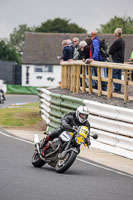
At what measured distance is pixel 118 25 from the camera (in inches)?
4624

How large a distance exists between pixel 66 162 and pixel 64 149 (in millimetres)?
431

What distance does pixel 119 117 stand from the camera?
14.5 m

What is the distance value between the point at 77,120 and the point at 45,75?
80135mm

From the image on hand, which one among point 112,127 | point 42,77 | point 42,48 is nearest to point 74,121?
point 112,127

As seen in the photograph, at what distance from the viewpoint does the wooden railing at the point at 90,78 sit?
1512 cm

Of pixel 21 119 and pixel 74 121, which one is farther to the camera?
pixel 21 119

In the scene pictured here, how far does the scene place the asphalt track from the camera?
8.48m

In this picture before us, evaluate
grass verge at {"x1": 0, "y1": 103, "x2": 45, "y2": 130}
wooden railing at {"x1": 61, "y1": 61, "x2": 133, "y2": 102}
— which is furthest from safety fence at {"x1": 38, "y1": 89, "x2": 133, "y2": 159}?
grass verge at {"x1": 0, "y1": 103, "x2": 45, "y2": 130}

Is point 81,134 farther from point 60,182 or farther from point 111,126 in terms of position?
point 111,126

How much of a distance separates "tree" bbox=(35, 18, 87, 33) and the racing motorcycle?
10447cm

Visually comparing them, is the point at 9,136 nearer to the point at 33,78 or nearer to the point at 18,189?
the point at 18,189

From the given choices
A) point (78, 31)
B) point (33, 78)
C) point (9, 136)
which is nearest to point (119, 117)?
point (9, 136)

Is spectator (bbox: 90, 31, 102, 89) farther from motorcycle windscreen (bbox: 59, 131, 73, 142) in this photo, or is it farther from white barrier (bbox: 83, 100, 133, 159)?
motorcycle windscreen (bbox: 59, 131, 73, 142)

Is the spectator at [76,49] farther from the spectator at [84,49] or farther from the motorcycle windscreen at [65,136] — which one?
the motorcycle windscreen at [65,136]
